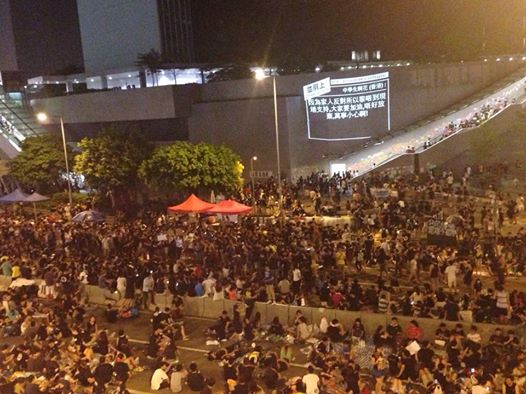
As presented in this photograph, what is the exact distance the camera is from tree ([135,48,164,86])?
54219 millimetres

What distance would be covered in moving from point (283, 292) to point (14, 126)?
3703 centimetres

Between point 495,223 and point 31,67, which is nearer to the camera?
point 495,223

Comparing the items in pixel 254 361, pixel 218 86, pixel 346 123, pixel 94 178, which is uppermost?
pixel 218 86

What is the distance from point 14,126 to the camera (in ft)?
154

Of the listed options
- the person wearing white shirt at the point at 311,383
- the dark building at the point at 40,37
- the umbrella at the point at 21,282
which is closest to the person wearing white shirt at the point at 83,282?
the umbrella at the point at 21,282

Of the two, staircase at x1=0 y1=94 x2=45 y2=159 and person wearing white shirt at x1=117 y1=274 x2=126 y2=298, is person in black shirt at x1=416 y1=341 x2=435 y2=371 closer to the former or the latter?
person wearing white shirt at x1=117 y1=274 x2=126 y2=298

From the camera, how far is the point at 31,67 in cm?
6844

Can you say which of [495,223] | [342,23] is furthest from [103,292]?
[342,23]

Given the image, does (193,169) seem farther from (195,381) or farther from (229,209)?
(195,381)

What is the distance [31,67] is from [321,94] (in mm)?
44081

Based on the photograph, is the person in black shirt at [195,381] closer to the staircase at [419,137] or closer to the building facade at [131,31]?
the staircase at [419,137]

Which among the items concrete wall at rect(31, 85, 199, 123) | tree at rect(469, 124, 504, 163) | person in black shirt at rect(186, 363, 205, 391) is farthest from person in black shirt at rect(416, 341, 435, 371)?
concrete wall at rect(31, 85, 199, 123)

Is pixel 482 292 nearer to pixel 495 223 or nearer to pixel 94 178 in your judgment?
pixel 495 223

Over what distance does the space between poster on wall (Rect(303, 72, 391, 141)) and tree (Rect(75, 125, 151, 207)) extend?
453 inches
